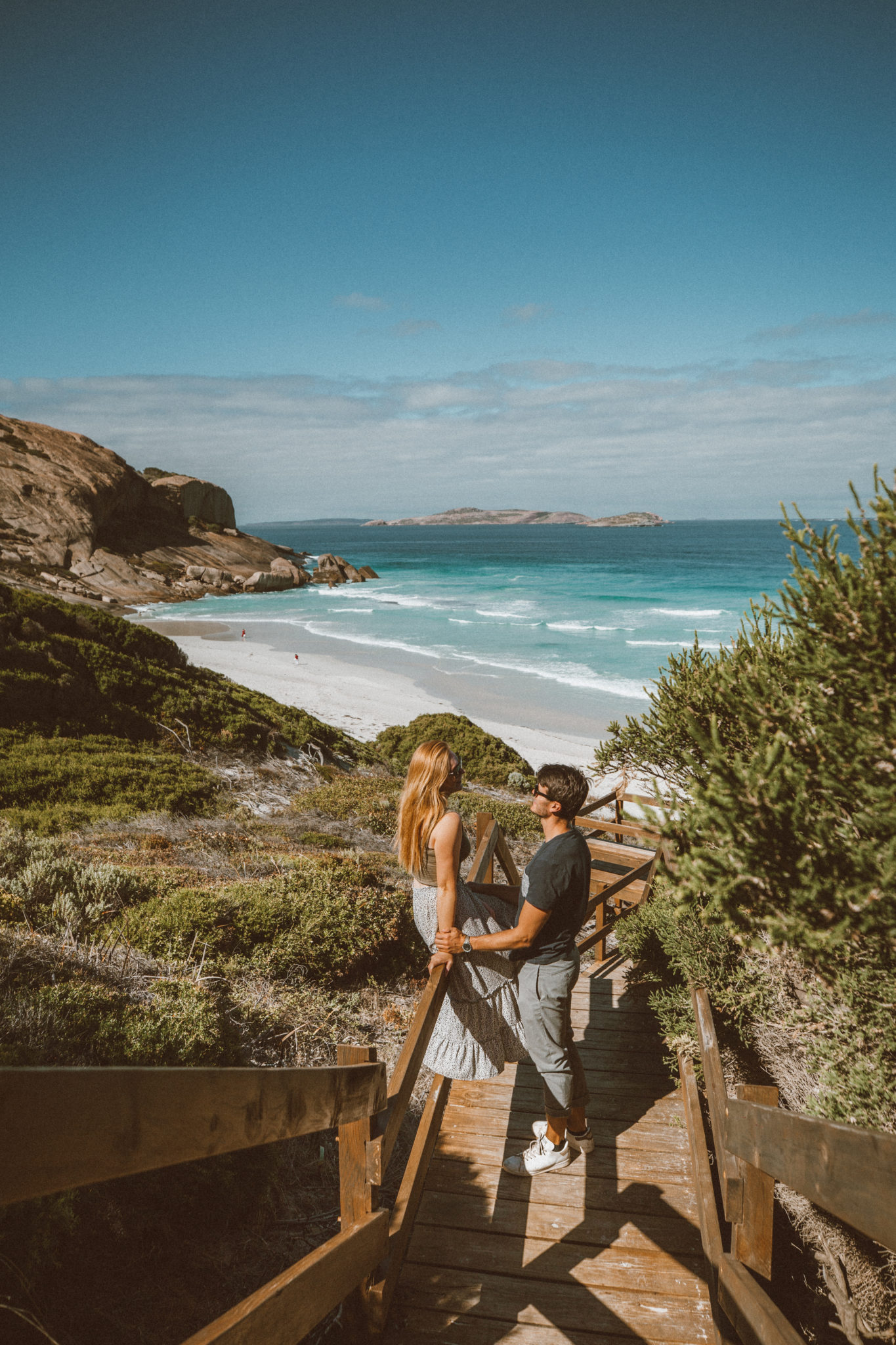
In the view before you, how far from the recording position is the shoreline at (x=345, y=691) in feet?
70.0

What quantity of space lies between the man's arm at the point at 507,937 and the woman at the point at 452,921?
5cm

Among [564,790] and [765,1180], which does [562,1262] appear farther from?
[564,790]

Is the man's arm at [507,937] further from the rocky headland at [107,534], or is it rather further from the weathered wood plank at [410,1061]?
the rocky headland at [107,534]

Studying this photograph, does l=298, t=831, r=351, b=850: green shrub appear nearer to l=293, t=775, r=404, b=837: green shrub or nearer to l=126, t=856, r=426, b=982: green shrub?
l=293, t=775, r=404, b=837: green shrub

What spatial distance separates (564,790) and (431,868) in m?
0.79

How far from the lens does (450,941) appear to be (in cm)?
344

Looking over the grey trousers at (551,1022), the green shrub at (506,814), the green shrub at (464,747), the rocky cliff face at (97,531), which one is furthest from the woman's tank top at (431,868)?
the rocky cliff face at (97,531)

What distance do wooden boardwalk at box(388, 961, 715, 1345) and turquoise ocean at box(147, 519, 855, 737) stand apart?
14.8 ft

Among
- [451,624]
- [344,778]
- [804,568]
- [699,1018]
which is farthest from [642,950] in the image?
[451,624]

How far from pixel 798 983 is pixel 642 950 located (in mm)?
1766

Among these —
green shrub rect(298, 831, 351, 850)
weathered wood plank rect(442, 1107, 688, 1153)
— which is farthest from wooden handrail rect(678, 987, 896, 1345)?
green shrub rect(298, 831, 351, 850)

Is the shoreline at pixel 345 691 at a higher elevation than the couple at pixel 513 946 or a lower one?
lower

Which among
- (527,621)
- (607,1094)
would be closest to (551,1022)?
(607,1094)

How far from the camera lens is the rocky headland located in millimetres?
51031
